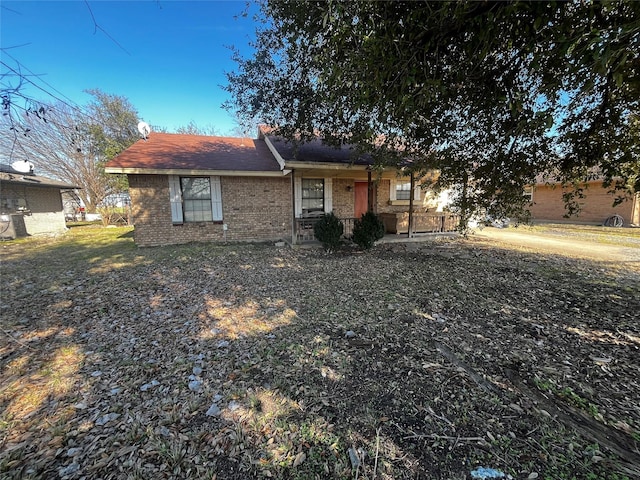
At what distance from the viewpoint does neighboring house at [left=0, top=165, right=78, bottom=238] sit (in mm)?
12023

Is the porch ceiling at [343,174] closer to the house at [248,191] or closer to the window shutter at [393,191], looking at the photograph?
the house at [248,191]

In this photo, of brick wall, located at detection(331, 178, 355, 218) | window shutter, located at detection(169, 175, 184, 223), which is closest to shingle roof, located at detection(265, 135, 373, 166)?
brick wall, located at detection(331, 178, 355, 218)

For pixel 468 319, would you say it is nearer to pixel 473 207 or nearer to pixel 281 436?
pixel 281 436

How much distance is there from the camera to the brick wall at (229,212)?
9367mm

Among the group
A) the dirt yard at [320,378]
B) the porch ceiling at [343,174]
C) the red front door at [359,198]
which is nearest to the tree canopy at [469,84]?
the porch ceiling at [343,174]

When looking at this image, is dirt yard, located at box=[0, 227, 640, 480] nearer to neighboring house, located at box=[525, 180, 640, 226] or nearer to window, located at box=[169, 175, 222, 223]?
window, located at box=[169, 175, 222, 223]

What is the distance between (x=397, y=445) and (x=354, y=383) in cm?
73

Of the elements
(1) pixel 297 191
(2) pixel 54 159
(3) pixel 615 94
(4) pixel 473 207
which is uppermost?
(2) pixel 54 159

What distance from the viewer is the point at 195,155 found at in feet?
34.9

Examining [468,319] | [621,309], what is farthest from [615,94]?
[468,319]

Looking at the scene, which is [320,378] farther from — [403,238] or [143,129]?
[143,129]

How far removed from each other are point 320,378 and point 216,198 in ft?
28.8

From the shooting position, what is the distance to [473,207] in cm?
671

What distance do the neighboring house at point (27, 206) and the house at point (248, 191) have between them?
6.89 metres
